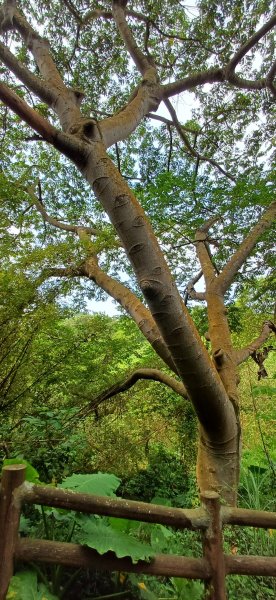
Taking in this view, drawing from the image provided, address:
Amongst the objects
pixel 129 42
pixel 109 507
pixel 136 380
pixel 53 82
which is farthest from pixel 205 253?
pixel 109 507

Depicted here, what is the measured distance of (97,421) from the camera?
4.53 metres

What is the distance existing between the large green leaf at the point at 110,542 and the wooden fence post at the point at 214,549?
0.25 m

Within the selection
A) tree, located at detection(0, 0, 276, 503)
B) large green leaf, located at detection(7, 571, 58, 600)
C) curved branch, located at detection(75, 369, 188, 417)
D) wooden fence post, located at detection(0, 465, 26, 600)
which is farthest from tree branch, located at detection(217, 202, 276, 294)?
large green leaf, located at detection(7, 571, 58, 600)

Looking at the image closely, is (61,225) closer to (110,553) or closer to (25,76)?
(25,76)

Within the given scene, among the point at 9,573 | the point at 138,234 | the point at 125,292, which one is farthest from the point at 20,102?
the point at 125,292

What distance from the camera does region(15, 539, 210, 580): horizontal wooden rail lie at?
4.17 feet

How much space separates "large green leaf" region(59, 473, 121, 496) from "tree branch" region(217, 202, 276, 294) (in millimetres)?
3006

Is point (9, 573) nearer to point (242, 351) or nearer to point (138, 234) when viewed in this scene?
point (138, 234)

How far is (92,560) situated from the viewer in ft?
4.28

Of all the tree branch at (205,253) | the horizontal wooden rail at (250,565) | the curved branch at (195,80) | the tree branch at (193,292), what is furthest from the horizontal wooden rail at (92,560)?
the curved branch at (195,80)

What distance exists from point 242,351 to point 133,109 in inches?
119

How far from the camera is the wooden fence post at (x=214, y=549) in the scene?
137 cm

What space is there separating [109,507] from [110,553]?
182mm

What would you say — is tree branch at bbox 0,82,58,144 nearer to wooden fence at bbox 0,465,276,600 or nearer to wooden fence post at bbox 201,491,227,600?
wooden fence at bbox 0,465,276,600
